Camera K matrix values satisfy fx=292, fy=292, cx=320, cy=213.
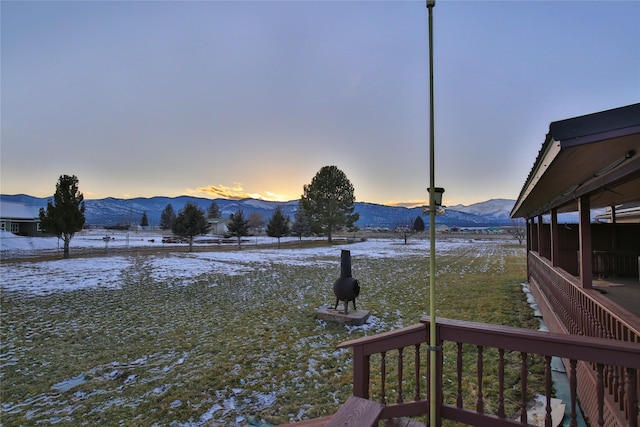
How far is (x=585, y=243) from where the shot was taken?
12.5 ft

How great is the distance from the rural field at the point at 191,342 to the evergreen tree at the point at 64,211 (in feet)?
28.1

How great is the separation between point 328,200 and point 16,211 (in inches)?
1551

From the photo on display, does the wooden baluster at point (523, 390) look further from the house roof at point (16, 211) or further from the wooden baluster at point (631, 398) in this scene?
the house roof at point (16, 211)

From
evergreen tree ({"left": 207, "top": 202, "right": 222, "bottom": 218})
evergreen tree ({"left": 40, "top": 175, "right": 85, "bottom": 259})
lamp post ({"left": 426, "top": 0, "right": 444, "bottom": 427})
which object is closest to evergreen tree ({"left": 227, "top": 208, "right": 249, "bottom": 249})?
evergreen tree ({"left": 40, "top": 175, "right": 85, "bottom": 259})

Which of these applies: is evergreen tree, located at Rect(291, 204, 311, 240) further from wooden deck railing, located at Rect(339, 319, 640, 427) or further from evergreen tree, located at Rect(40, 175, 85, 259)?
wooden deck railing, located at Rect(339, 319, 640, 427)

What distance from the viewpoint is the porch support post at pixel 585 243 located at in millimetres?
3761

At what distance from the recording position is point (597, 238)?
26.7 feet

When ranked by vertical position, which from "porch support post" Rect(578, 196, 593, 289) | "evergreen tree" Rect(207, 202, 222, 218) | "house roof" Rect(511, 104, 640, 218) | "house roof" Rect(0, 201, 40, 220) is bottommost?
"porch support post" Rect(578, 196, 593, 289)

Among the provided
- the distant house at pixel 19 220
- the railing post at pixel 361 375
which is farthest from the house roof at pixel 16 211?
the railing post at pixel 361 375

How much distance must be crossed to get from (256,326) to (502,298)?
23.5 feet

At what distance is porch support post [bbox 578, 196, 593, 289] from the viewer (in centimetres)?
376

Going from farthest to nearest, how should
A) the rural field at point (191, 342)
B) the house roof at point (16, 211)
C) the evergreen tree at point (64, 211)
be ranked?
the house roof at point (16, 211) < the evergreen tree at point (64, 211) < the rural field at point (191, 342)

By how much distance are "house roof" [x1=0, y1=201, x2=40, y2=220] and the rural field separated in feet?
111

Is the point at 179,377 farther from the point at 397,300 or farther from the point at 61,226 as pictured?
the point at 61,226
